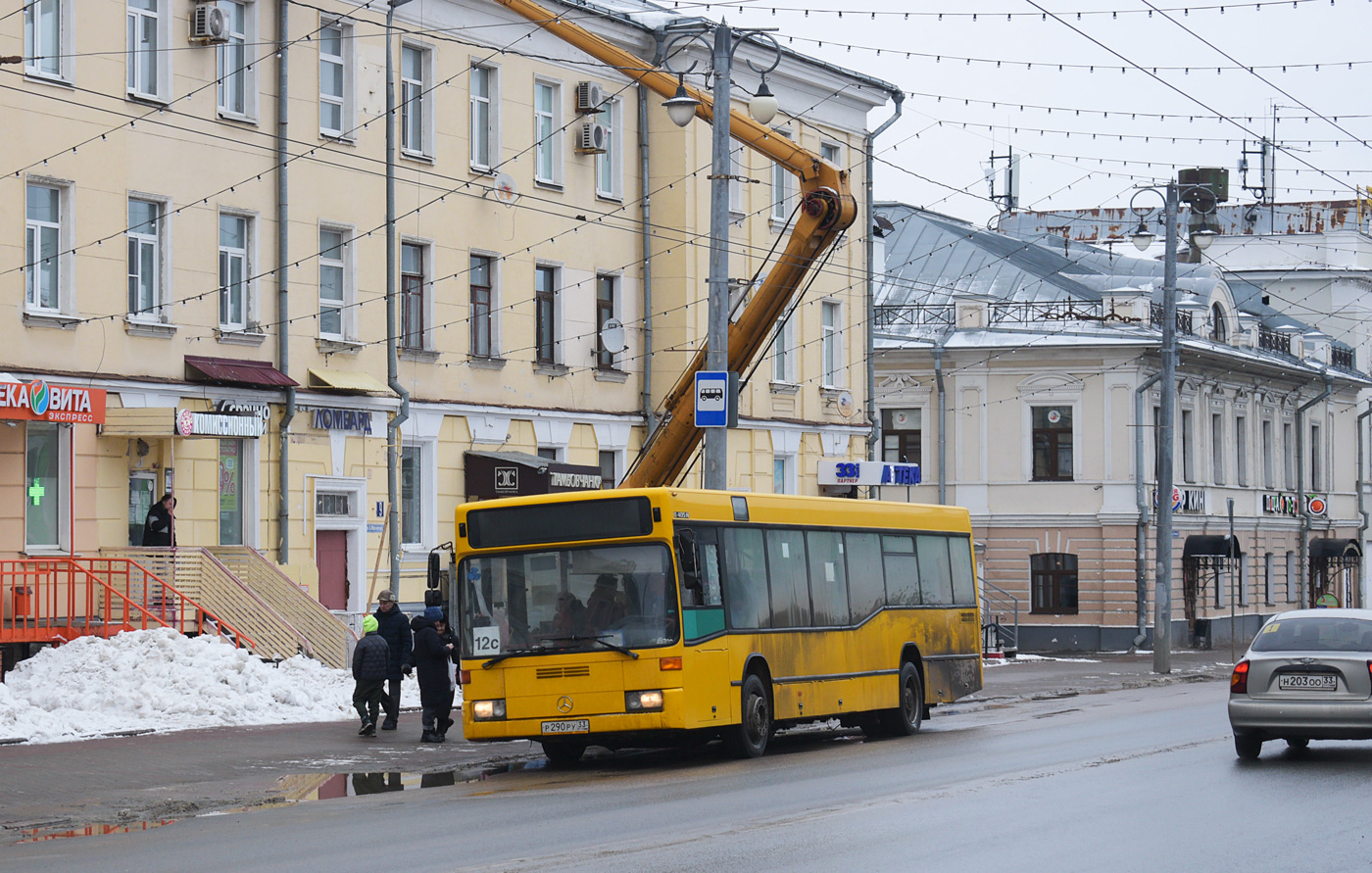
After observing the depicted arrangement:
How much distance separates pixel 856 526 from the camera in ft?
71.7

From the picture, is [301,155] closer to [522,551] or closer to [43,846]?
[522,551]

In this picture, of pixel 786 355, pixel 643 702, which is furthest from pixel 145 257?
pixel 786 355

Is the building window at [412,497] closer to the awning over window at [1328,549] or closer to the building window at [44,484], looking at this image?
the building window at [44,484]

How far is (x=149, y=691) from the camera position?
21.6m

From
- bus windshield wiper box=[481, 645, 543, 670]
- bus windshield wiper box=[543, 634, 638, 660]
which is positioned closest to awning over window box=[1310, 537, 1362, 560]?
bus windshield wiper box=[543, 634, 638, 660]

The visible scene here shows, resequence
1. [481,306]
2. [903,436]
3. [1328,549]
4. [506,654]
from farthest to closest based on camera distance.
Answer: [1328,549], [903,436], [481,306], [506,654]

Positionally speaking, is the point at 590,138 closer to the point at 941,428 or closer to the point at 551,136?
the point at 551,136

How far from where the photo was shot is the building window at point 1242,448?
60000 millimetres

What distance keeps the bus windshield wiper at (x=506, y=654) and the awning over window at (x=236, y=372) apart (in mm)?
10201

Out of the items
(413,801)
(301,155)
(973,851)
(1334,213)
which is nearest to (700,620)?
(413,801)

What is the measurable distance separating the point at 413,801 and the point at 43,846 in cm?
333

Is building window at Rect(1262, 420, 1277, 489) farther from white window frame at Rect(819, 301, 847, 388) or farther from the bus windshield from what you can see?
the bus windshield

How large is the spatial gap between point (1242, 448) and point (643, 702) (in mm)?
46547

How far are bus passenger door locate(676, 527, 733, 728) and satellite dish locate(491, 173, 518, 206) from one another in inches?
610
